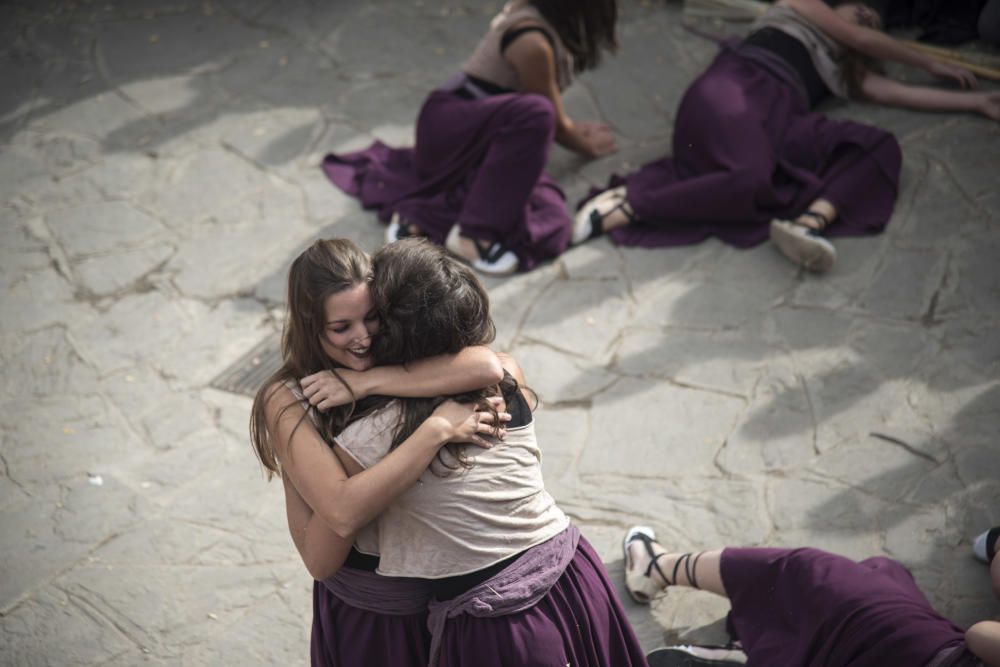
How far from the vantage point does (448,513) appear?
2.19m

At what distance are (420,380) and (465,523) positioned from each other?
0.34 metres

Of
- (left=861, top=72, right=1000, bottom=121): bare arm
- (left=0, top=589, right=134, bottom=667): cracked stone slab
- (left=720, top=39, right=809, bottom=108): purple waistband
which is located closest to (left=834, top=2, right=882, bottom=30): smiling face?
(left=861, top=72, right=1000, bottom=121): bare arm

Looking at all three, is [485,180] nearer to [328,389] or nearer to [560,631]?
[328,389]

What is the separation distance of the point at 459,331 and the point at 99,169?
3732mm

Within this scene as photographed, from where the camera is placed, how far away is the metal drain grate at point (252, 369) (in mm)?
4068

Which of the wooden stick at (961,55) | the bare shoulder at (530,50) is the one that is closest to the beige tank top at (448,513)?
the bare shoulder at (530,50)

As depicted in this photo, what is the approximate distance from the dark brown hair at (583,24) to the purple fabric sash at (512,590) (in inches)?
115

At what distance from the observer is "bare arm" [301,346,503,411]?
227cm

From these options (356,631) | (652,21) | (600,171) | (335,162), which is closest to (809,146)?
(600,171)

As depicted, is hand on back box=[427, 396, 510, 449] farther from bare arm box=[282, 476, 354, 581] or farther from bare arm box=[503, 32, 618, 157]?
bare arm box=[503, 32, 618, 157]

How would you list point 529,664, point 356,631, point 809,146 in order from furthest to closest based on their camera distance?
point 809,146
point 356,631
point 529,664

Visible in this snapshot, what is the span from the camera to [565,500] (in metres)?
3.54

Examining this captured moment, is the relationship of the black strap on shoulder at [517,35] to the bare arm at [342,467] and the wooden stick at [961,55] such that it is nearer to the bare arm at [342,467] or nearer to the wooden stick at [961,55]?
the wooden stick at [961,55]

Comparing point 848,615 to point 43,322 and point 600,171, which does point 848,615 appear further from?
point 43,322
